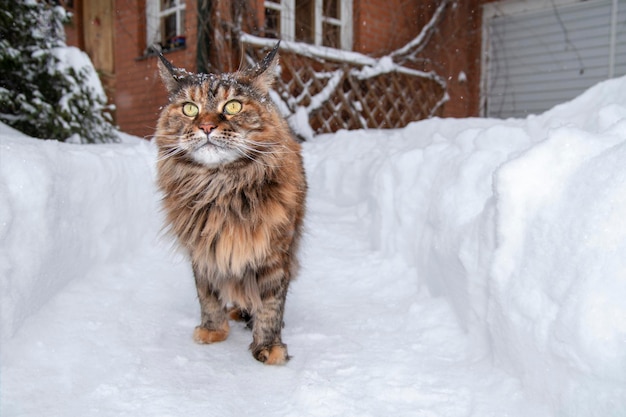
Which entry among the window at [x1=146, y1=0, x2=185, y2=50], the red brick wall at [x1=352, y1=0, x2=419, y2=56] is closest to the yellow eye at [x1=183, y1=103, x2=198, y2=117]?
the window at [x1=146, y1=0, x2=185, y2=50]

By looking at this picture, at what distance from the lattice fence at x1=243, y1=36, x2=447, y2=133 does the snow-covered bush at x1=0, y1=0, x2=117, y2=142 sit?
218 cm

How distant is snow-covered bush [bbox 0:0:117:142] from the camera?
13.3ft

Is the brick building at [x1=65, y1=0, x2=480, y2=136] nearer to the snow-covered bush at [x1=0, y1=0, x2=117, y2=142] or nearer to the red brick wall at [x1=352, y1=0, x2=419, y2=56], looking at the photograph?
the red brick wall at [x1=352, y1=0, x2=419, y2=56]

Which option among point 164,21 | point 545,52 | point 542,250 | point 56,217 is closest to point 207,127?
point 56,217

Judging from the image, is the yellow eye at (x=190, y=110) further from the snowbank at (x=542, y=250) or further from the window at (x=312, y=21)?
the window at (x=312, y=21)

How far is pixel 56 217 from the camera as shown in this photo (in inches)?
91.2

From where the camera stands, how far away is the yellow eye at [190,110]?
6.95ft

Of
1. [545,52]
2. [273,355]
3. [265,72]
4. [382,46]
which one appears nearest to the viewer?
[273,355]

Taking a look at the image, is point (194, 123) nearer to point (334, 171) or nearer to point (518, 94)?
point (334, 171)

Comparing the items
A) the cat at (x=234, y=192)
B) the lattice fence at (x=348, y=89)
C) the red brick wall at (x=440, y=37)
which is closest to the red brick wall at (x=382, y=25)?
the red brick wall at (x=440, y=37)

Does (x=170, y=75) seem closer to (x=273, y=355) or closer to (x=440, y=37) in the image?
(x=273, y=355)

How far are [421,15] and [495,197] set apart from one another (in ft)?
24.9

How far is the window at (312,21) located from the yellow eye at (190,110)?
4.98 meters

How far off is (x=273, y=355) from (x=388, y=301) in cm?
85
